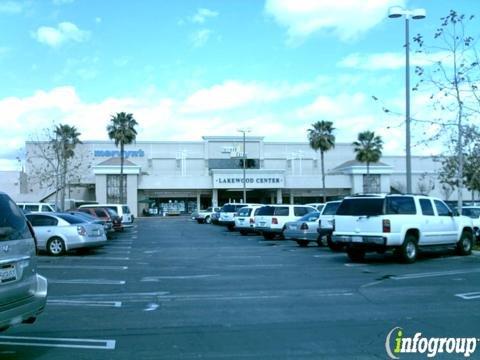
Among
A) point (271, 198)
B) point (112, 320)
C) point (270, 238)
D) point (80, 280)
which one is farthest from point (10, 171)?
point (112, 320)

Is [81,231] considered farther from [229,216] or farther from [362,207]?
[229,216]

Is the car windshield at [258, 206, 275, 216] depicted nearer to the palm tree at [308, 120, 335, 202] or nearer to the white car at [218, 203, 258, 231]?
the white car at [218, 203, 258, 231]

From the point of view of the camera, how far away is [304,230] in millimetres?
23141

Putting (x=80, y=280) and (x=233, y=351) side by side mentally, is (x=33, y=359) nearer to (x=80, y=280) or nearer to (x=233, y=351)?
(x=233, y=351)

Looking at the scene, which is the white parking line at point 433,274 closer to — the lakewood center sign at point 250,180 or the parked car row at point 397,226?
the parked car row at point 397,226

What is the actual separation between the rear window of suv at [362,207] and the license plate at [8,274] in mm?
11758

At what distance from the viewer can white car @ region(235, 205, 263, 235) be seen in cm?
3131

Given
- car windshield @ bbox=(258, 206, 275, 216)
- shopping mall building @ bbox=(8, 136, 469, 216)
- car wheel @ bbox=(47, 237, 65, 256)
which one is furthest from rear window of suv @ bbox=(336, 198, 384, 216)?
shopping mall building @ bbox=(8, 136, 469, 216)

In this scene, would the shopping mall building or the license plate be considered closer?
the license plate

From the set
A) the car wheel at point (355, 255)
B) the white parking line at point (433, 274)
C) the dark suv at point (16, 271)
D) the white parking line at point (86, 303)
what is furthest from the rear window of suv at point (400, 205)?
the dark suv at point (16, 271)

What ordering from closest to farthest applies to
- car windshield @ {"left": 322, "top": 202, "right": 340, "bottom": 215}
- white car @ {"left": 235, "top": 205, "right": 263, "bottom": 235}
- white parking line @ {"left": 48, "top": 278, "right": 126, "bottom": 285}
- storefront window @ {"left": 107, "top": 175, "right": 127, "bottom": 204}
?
1. white parking line @ {"left": 48, "top": 278, "right": 126, "bottom": 285}
2. car windshield @ {"left": 322, "top": 202, "right": 340, "bottom": 215}
3. white car @ {"left": 235, "top": 205, "right": 263, "bottom": 235}
4. storefront window @ {"left": 107, "top": 175, "right": 127, "bottom": 204}

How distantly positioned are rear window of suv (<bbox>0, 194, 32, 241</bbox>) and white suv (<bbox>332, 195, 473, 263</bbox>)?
37.0 ft

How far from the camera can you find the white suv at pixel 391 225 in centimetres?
1627

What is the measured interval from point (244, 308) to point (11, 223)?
441 cm
